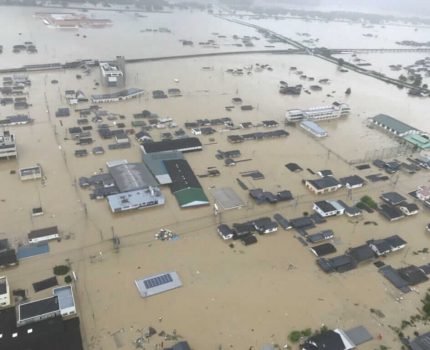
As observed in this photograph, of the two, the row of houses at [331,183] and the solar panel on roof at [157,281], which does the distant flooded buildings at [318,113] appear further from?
the solar panel on roof at [157,281]

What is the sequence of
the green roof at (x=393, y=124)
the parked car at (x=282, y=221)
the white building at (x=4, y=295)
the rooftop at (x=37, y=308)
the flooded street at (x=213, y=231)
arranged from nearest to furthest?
the rooftop at (x=37, y=308) → the white building at (x=4, y=295) → the flooded street at (x=213, y=231) → the parked car at (x=282, y=221) → the green roof at (x=393, y=124)

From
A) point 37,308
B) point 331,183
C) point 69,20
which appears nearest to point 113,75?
point 331,183

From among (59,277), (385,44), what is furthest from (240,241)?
(385,44)

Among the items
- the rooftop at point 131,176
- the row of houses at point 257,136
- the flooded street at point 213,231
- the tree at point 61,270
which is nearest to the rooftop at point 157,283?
the flooded street at point 213,231

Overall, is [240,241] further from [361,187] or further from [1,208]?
[1,208]

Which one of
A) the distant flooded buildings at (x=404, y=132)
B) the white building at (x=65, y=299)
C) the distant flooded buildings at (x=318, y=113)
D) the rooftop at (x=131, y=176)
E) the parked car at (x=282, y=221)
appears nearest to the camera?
the white building at (x=65, y=299)

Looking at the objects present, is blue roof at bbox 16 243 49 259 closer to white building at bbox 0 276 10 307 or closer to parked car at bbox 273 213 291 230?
white building at bbox 0 276 10 307
